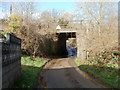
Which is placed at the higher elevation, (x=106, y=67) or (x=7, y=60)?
(x=7, y=60)

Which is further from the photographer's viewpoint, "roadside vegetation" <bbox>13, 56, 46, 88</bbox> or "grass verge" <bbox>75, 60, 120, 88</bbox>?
"grass verge" <bbox>75, 60, 120, 88</bbox>

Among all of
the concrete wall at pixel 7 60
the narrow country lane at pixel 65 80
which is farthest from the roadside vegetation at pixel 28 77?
the concrete wall at pixel 7 60

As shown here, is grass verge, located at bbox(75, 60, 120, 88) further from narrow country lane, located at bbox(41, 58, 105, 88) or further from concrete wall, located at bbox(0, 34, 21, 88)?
concrete wall, located at bbox(0, 34, 21, 88)

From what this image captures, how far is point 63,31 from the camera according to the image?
3014 centimetres

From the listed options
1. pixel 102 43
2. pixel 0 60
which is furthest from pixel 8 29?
pixel 0 60

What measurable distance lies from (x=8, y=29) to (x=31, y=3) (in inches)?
312

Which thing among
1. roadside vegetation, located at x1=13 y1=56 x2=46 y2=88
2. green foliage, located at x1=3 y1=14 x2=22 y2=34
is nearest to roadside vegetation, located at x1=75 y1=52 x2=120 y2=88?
roadside vegetation, located at x1=13 y1=56 x2=46 y2=88

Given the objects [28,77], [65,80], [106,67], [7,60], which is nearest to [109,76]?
[106,67]

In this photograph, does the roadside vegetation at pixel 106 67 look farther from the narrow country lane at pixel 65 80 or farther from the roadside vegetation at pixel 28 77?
the roadside vegetation at pixel 28 77

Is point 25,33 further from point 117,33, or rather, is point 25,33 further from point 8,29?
point 117,33

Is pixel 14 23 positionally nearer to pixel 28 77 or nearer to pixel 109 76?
pixel 28 77

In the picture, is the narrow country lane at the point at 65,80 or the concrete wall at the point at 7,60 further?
the narrow country lane at the point at 65,80

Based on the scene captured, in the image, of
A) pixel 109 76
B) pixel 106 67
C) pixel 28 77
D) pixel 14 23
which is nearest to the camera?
pixel 28 77

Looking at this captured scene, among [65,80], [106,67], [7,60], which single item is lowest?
[65,80]
